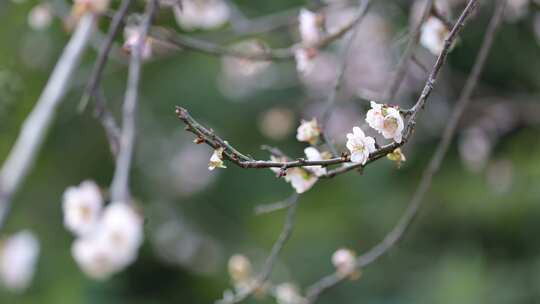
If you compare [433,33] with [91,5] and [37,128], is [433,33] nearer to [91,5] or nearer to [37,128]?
[91,5]

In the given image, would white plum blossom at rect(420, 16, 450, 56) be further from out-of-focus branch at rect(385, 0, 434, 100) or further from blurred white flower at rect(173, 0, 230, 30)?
blurred white flower at rect(173, 0, 230, 30)

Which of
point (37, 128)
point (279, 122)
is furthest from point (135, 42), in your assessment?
point (279, 122)

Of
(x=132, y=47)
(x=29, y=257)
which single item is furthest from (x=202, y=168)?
(x=132, y=47)

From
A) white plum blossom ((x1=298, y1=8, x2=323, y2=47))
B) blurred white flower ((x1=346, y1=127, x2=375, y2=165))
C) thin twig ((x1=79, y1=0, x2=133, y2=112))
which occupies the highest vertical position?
white plum blossom ((x1=298, y1=8, x2=323, y2=47))

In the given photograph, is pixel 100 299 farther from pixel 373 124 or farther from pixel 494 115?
pixel 373 124

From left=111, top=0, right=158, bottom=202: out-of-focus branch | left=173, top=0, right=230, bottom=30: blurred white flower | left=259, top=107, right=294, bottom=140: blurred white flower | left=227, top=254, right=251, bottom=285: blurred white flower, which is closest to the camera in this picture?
left=111, top=0, right=158, bottom=202: out-of-focus branch

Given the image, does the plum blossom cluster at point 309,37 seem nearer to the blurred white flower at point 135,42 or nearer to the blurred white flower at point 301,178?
the blurred white flower at point 135,42

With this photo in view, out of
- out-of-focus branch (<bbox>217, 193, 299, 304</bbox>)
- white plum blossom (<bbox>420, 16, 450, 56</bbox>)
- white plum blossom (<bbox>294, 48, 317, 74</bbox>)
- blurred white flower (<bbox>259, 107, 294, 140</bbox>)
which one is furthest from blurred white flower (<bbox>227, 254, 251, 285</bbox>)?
blurred white flower (<bbox>259, 107, 294, 140</bbox>)
